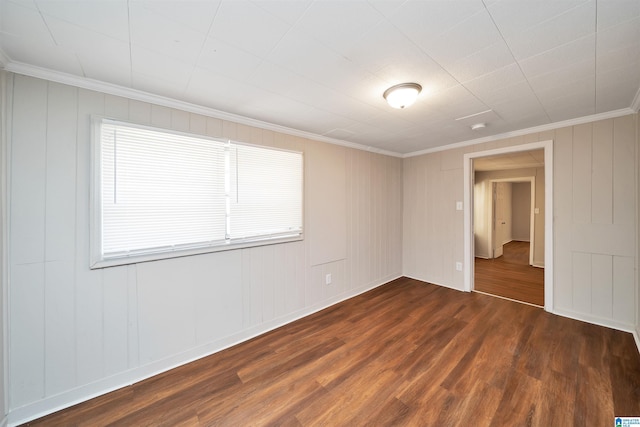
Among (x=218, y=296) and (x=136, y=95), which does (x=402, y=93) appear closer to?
(x=136, y=95)

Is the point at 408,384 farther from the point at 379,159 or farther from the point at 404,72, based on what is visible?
the point at 379,159

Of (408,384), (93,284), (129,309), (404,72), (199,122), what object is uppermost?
(404,72)

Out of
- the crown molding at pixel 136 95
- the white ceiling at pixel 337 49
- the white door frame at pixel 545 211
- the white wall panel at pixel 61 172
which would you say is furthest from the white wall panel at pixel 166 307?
the white door frame at pixel 545 211

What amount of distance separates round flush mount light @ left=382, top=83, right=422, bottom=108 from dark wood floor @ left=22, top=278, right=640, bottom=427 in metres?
2.30

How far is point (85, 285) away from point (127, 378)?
833 millimetres

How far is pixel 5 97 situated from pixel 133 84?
0.71 metres

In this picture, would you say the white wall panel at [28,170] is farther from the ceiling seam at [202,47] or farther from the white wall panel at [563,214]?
the white wall panel at [563,214]

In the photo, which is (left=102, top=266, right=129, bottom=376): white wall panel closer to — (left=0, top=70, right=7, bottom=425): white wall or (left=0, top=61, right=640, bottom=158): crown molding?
(left=0, top=70, right=7, bottom=425): white wall

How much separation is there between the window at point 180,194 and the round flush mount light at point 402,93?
4.51ft

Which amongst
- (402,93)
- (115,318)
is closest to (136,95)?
(115,318)

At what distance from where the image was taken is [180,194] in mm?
2164

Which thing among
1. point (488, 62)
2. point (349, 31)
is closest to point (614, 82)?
point (488, 62)

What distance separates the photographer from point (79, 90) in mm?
1765

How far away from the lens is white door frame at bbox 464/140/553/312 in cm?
298
